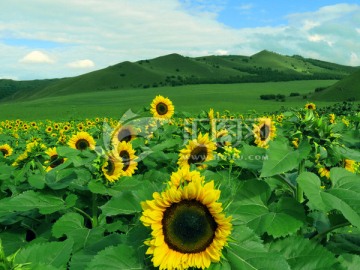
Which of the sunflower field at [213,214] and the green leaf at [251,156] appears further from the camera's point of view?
the green leaf at [251,156]

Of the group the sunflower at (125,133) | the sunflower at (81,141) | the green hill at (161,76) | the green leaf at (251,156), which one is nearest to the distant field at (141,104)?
the green hill at (161,76)

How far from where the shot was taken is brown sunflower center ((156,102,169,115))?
32.6ft

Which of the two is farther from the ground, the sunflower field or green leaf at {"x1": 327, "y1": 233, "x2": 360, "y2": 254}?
the sunflower field

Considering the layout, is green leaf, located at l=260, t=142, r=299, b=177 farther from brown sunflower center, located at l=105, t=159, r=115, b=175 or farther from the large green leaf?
brown sunflower center, located at l=105, t=159, r=115, b=175

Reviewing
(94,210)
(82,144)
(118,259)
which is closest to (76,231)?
(94,210)

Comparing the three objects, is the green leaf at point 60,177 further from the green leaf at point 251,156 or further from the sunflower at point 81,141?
the sunflower at point 81,141

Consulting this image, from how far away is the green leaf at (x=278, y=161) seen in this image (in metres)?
2.43

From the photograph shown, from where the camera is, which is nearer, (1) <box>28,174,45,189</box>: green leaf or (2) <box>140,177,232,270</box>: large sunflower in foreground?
(2) <box>140,177,232,270</box>: large sunflower in foreground

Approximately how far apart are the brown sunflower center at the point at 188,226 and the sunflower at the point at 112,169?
5.71ft

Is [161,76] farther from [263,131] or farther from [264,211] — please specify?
[264,211]

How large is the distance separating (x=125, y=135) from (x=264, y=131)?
2353 millimetres

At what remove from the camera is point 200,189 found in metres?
2.15

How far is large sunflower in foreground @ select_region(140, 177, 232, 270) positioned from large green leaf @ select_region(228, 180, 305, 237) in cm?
27

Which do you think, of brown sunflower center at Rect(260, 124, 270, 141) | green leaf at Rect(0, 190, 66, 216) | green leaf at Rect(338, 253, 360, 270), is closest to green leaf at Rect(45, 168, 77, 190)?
green leaf at Rect(0, 190, 66, 216)
